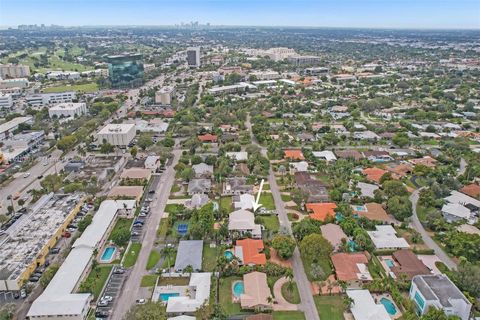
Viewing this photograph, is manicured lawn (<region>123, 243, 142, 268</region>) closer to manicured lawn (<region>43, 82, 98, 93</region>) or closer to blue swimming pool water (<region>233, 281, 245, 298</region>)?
blue swimming pool water (<region>233, 281, 245, 298</region>)

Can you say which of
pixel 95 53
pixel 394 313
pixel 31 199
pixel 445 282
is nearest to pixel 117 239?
pixel 31 199

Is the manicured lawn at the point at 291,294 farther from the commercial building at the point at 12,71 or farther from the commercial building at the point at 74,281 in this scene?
the commercial building at the point at 12,71

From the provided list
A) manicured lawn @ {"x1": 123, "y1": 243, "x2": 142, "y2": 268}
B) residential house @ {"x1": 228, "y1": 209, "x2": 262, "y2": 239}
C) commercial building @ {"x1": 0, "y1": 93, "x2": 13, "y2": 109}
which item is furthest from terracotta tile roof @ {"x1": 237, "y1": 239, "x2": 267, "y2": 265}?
commercial building @ {"x1": 0, "y1": 93, "x2": 13, "y2": 109}

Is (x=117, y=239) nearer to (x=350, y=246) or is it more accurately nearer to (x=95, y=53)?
(x=350, y=246)

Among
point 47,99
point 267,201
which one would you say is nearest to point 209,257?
point 267,201

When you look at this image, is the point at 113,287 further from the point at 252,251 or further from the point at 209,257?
the point at 252,251

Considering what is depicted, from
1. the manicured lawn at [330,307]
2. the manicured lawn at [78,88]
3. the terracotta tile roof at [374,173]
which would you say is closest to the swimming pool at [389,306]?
the manicured lawn at [330,307]
